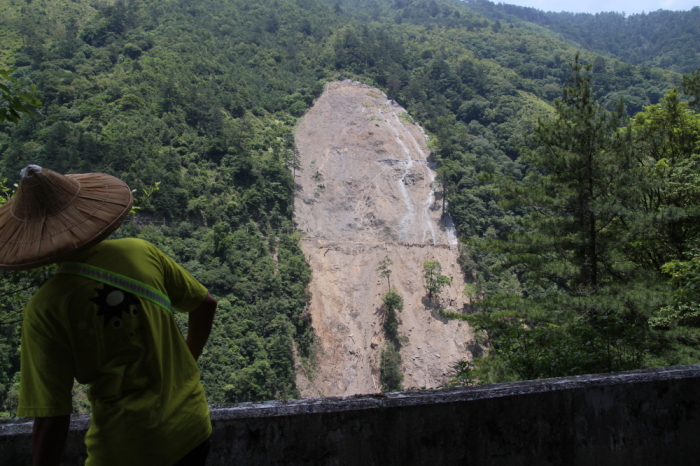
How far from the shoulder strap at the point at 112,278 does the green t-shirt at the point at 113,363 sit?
0.02 m

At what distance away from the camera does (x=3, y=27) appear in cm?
4725

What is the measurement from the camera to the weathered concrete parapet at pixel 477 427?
223 centimetres

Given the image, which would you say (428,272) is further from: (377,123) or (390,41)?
(390,41)

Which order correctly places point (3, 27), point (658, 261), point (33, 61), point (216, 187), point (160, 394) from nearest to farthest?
point (160, 394)
point (658, 261)
point (216, 187)
point (33, 61)
point (3, 27)

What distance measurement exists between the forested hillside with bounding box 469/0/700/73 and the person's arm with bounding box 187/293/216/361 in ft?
364

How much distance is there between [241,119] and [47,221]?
45336mm

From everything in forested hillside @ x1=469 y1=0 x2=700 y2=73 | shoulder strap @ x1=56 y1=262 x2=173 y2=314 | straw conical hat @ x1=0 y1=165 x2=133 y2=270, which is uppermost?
forested hillside @ x1=469 y1=0 x2=700 y2=73

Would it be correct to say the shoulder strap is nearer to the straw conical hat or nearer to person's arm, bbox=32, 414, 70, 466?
the straw conical hat

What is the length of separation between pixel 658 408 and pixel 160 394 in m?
2.66

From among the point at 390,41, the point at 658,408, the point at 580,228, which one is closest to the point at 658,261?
the point at 580,228

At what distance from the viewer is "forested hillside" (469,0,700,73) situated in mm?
99250

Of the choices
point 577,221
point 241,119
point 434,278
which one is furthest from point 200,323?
point 241,119

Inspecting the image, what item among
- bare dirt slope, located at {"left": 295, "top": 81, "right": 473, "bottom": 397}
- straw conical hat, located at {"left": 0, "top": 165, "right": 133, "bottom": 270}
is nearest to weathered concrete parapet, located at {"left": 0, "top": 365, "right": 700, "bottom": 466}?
straw conical hat, located at {"left": 0, "top": 165, "right": 133, "bottom": 270}

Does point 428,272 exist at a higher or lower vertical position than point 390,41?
lower
